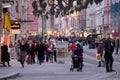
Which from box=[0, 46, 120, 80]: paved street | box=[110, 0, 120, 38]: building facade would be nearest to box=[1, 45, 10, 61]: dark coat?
box=[0, 46, 120, 80]: paved street

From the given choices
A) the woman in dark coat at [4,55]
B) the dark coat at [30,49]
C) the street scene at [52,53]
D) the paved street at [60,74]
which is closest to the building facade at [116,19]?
the street scene at [52,53]

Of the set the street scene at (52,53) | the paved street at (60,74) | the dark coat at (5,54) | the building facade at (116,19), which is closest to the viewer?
the paved street at (60,74)

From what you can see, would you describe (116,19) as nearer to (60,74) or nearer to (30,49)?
(30,49)

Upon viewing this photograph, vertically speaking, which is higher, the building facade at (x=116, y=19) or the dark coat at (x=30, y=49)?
the building facade at (x=116, y=19)

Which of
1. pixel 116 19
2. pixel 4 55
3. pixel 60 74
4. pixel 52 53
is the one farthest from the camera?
pixel 116 19

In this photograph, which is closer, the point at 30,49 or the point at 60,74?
the point at 60,74

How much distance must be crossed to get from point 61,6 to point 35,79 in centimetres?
633

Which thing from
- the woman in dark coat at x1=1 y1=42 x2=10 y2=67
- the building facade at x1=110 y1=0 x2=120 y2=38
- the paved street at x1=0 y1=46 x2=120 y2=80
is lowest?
the paved street at x1=0 y1=46 x2=120 y2=80

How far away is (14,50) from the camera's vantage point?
4753 cm

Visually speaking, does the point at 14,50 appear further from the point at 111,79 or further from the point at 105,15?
the point at 105,15

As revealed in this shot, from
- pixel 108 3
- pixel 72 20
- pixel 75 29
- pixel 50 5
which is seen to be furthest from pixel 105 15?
pixel 50 5

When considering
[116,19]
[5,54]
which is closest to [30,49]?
[5,54]

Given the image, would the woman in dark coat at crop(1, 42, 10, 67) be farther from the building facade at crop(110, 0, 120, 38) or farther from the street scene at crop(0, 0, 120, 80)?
the building facade at crop(110, 0, 120, 38)

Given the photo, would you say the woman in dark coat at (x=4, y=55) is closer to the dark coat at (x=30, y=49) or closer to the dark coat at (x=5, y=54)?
the dark coat at (x=5, y=54)
